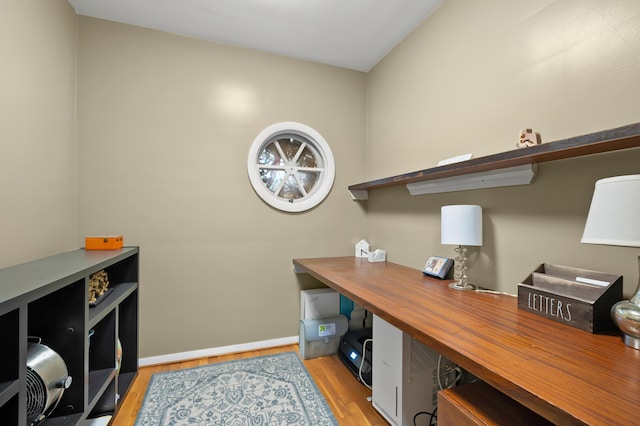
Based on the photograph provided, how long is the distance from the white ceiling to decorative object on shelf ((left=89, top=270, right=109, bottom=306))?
1744 mm

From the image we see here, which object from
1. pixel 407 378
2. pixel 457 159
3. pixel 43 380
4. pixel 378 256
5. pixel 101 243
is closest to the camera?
pixel 43 380

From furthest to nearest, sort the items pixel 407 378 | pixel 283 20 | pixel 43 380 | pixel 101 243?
pixel 283 20 < pixel 101 243 < pixel 407 378 < pixel 43 380

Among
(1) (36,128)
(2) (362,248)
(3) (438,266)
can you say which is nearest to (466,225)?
(3) (438,266)

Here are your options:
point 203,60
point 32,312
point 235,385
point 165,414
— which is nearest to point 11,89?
point 32,312

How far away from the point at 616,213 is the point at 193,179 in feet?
7.56

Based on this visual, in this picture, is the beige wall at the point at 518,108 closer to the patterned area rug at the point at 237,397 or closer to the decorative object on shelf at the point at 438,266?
the decorative object on shelf at the point at 438,266

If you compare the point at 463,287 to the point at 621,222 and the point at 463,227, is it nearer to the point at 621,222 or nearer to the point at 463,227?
the point at 463,227

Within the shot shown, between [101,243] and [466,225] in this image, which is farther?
[101,243]

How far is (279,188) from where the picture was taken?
98.2 inches

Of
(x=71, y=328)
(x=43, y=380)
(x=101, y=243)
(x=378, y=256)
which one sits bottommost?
(x=43, y=380)

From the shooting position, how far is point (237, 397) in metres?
1.69

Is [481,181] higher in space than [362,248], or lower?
higher

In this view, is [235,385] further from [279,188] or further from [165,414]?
[279,188]

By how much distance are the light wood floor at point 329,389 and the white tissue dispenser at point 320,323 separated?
79 millimetres
